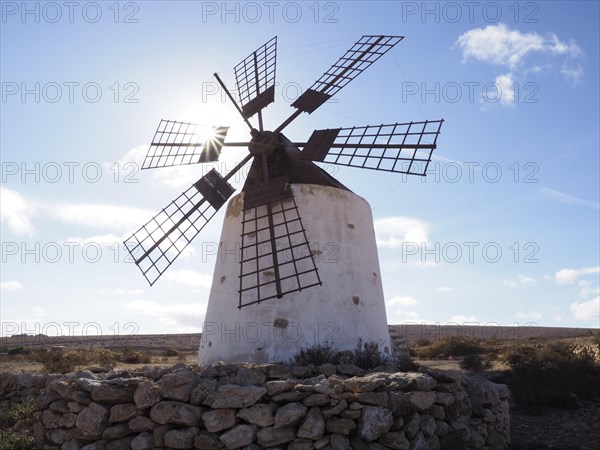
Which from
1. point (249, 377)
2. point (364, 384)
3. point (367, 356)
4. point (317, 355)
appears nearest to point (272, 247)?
point (317, 355)

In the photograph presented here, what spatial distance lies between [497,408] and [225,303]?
15.9ft

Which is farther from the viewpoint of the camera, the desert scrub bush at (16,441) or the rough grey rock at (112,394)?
the desert scrub bush at (16,441)

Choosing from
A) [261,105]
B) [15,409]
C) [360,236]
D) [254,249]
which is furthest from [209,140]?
[15,409]

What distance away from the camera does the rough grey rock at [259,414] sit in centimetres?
613

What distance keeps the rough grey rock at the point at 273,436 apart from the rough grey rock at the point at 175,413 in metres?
0.76

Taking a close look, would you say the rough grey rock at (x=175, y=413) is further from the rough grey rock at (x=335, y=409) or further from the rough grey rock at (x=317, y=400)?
the rough grey rock at (x=335, y=409)

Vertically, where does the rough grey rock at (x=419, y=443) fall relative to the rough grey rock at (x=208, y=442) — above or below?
below

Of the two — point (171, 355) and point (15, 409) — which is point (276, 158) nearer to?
point (15, 409)

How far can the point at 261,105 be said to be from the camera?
11.7 metres

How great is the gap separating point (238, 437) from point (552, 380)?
26.4 feet

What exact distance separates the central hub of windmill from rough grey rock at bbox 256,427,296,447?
242 inches

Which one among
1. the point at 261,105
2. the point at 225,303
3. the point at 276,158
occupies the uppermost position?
the point at 261,105

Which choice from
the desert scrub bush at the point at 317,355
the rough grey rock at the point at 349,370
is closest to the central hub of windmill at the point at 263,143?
the desert scrub bush at the point at 317,355

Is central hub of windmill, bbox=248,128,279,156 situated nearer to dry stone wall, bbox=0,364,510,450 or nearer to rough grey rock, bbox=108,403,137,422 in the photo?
dry stone wall, bbox=0,364,510,450
